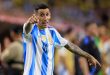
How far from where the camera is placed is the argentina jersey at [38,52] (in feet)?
33.7

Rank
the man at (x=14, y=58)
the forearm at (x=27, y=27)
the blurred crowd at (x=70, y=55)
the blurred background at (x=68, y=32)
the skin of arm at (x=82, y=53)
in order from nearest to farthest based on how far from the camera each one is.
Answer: the forearm at (x=27, y=27), the skin of arm at (x=82, y=53), the blurred crowd at (x=70, y=55), the blurred background at (x=68, y=32), the man at (x=14, y=58)

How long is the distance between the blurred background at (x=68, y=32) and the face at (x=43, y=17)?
1.42m

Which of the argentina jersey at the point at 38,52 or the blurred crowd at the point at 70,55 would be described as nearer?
the argentina jersey at the point at 38,52

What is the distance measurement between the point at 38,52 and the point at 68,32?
9.32 meters

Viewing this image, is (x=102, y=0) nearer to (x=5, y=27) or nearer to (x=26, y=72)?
(x=5, y=27)

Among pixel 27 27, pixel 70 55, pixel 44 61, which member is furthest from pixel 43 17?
pixel 70 55

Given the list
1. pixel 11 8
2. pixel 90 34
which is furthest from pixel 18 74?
pixel 11 8

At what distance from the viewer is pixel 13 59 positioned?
667 inches

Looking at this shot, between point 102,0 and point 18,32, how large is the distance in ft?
35.3

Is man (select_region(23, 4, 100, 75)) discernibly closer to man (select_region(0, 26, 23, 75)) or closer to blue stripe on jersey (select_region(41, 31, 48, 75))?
blue stripe on jersey (select_region(41, 31, 48, 75))

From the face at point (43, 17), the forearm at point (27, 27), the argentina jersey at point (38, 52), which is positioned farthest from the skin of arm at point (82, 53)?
the forearm at point (27, 27)

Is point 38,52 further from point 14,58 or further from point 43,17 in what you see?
point 14,58

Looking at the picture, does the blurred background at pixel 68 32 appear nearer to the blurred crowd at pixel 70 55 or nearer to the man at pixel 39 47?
the blurred crowd at pixel 70 55

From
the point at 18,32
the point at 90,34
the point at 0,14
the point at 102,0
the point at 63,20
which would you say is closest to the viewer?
the point at 90,34
